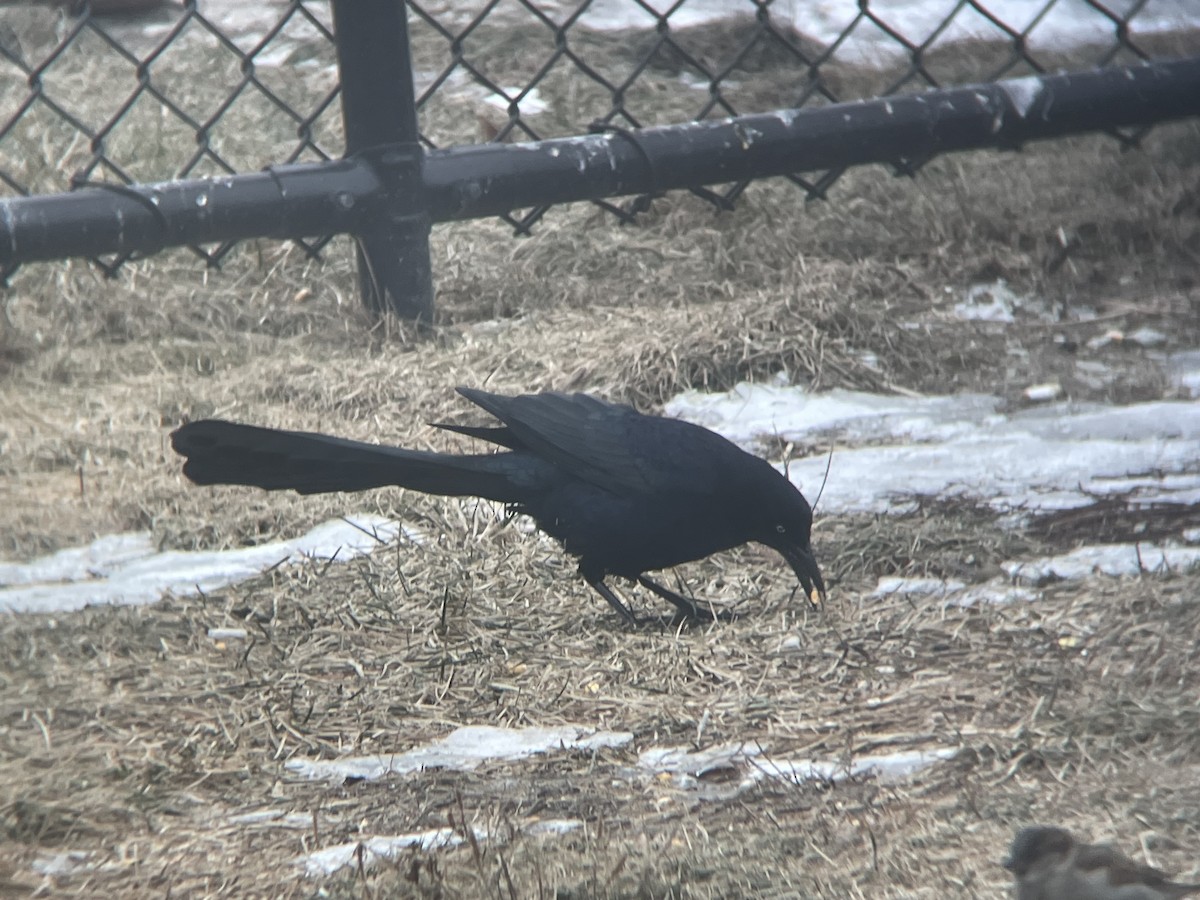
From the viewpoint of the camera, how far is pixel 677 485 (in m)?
2.86

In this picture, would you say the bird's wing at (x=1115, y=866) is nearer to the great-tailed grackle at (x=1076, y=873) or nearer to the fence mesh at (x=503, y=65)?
the great-tailed grackle at (x=1076, y=873)

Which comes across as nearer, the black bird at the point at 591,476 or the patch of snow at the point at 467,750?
the patch of snow at the point at 467,750

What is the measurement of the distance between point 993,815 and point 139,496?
2.03 meters

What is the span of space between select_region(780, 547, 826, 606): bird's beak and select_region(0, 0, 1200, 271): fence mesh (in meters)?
2.35

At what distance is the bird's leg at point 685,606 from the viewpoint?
2802mm

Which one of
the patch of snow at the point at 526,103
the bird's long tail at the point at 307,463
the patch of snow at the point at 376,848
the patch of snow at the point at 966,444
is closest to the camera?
the patch of snow at the point at 376,848

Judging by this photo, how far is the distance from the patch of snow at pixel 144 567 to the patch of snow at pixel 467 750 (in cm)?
73

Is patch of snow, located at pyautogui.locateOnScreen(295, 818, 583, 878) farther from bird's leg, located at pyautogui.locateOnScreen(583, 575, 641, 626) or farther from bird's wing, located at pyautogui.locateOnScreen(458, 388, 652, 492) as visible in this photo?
bird's wing, located at pyautogui.locateOnScreen(458, 388, 652, 492)

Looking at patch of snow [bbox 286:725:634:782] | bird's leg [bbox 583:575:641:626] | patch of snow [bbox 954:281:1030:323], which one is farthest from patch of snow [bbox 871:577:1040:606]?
patch of snow [bbox 954:281:1030:323]

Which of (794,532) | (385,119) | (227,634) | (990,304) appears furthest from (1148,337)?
(227,634)

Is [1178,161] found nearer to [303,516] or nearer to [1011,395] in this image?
[1011,395]

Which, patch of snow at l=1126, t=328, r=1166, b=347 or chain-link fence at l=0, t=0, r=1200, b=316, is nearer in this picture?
chain-link fence at l=0, t=0, r=1200, b=316

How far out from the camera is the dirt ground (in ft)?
6.39

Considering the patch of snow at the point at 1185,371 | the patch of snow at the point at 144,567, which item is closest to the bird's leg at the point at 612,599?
the patch of snow at the point at 144,567
